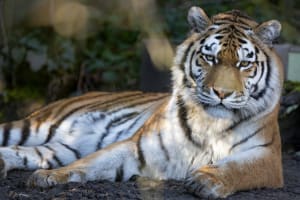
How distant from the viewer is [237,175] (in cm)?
412

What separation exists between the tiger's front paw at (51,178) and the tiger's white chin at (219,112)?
0.77 metres

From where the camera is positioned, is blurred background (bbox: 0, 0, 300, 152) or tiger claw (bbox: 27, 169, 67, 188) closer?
tiger claw (bbox: 27, 169, 67, 188)

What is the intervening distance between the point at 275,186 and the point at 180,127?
599 mm

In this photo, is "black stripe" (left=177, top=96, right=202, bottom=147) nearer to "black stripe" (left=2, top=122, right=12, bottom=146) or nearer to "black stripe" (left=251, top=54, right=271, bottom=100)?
"black stripe" (left=251, top=54, right=271, bottom=100)

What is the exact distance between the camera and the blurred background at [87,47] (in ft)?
23.6

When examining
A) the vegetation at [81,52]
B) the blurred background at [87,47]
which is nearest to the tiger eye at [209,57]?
the blurred background at [87,47]

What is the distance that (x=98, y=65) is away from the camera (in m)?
7.74

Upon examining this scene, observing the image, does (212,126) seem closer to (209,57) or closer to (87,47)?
(209,57)

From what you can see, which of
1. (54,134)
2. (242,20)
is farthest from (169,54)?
(242,20)

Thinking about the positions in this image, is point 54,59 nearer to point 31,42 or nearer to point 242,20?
point 31,42

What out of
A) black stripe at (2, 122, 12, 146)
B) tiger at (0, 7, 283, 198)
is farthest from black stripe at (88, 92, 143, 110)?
tiger at (0, 7, 283, 198)

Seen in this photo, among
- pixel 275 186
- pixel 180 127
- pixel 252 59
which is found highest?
pixel 252 59

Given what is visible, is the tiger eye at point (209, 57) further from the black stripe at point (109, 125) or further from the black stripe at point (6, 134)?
the black stripe at point (6, 134)

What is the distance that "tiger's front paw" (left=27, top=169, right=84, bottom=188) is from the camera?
4191 millimetres
